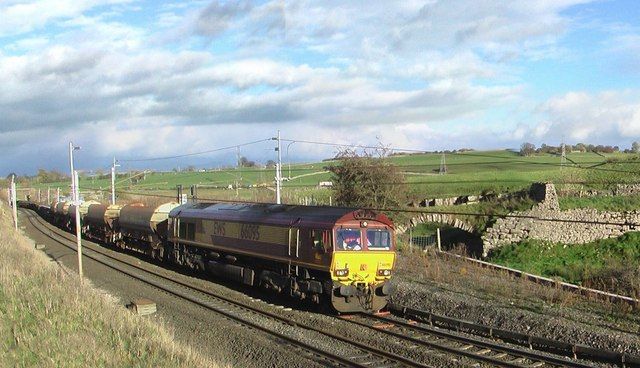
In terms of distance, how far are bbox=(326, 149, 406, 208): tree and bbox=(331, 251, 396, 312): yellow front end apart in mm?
14296

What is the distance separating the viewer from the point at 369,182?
34.5 meters

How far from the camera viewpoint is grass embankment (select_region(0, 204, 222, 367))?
38.0 feet

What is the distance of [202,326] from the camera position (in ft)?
59.9

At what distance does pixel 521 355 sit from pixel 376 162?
2132 cm

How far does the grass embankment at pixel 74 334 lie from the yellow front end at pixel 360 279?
5866mm

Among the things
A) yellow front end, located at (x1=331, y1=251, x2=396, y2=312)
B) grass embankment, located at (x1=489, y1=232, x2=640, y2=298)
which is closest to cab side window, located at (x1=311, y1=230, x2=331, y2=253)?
yellow front end, located at (x1=331, y1=251, x2=396, y2=312)

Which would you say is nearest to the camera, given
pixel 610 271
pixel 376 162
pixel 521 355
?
pixel 521 355

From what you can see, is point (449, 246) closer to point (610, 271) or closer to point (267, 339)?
point (610, 271)

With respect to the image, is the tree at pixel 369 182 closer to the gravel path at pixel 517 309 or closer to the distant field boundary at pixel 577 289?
the distant field boundary at pixel 577 289

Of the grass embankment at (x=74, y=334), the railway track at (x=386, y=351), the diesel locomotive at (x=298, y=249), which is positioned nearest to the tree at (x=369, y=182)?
the diesel locomotive at (x=298, y=249)

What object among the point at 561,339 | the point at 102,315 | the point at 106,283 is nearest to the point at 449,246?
the point at 106,283

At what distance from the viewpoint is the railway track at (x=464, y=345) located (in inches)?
544

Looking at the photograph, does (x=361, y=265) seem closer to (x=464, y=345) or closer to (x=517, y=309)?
(x=517, y=309)

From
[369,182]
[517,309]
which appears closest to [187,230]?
[369,182]
